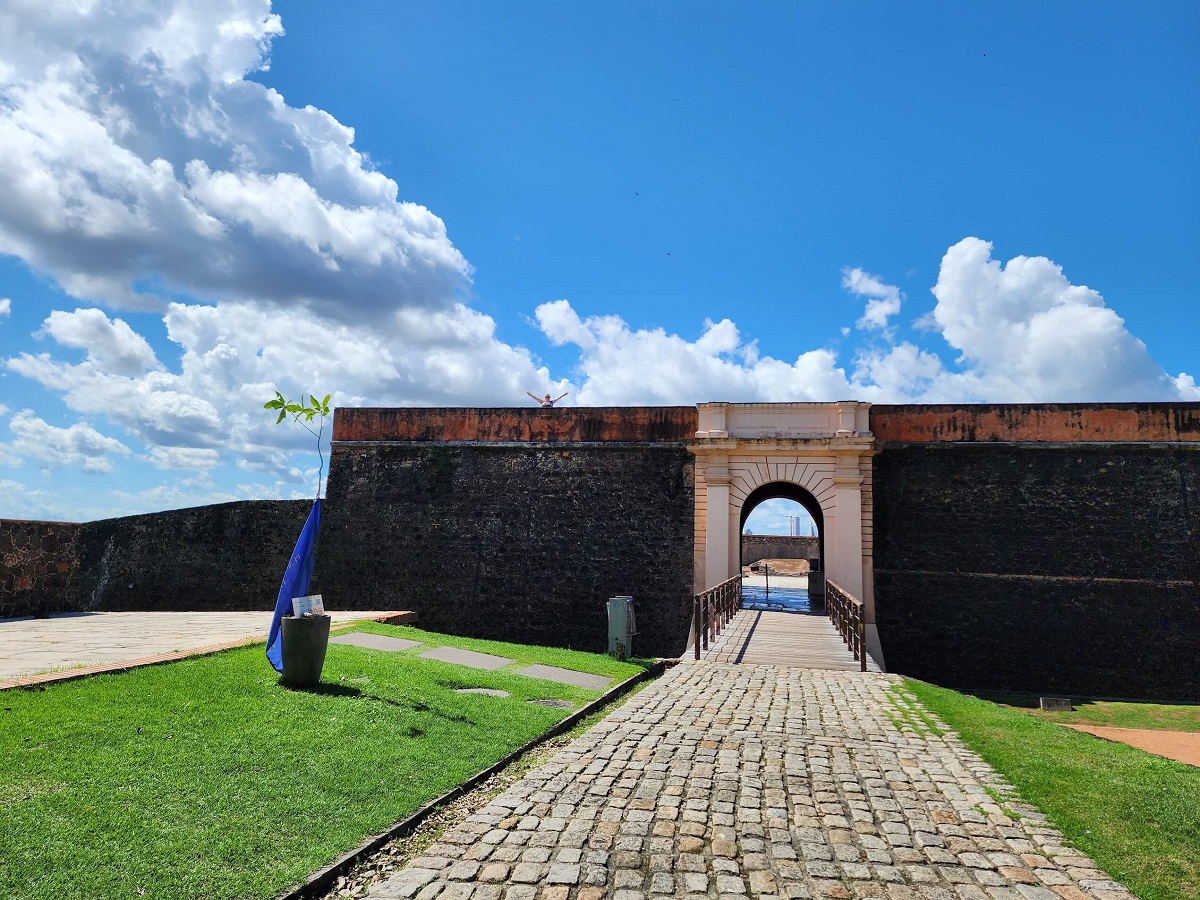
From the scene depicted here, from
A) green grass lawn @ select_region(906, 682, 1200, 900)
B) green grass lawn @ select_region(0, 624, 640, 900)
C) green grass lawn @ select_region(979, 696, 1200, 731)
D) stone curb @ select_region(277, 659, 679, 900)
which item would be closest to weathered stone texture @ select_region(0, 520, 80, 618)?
A: green grass lawn @ select_region(0, 624, 640, 900)

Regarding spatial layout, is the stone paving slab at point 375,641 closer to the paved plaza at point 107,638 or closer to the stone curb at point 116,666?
the paved plaza at point 107,638

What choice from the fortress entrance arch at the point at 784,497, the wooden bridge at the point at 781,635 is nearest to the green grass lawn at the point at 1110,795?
the wooden bridge at the point at 781,635

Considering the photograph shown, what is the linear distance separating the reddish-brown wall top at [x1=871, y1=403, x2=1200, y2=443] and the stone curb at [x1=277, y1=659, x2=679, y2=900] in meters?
9.53

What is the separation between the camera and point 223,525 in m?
16.3

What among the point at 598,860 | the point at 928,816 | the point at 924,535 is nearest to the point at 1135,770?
the point at 928,816

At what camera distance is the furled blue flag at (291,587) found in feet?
18.5

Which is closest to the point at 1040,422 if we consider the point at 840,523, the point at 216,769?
the point at 840,523

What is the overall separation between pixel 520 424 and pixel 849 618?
7.76 metres

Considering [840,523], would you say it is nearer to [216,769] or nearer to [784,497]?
[784,497]

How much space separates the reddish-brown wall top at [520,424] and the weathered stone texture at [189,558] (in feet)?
7.74

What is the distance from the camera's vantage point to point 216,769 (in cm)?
364

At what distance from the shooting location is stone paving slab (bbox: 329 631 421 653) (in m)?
7.63

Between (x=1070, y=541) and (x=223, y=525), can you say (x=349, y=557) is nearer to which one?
(x=223, y=525)

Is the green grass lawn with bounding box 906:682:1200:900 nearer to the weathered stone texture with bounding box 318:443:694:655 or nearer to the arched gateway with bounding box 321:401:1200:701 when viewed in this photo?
the arched gateway with bounding box 321:401:1200:701
